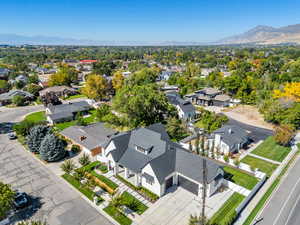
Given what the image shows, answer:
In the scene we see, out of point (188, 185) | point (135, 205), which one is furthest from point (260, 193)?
point (135, 205)

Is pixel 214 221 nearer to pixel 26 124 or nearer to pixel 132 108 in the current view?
pixel 132 108

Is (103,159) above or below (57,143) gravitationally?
below

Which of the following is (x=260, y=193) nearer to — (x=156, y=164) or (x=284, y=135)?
(x=156, y=164)

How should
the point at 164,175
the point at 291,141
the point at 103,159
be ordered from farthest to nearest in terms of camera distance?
the point at 291,141
the point at 103,159
the point at 164,175

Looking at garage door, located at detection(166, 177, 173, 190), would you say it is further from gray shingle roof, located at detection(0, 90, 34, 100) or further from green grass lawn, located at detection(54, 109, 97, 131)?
gray shingle roof, located at detection(0, 90, 34, 100)

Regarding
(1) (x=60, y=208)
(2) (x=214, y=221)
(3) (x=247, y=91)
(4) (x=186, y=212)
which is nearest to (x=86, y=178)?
(1) (x=60, y=208)
